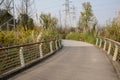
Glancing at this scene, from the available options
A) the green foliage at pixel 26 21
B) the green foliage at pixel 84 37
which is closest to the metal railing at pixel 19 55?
the green foliage at pixel 26 21

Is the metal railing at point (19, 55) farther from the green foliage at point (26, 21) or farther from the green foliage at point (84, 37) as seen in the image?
Result: the green foliage at point (84, 37)

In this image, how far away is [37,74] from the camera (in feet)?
30.3

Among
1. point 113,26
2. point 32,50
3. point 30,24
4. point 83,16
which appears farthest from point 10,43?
point 83,16

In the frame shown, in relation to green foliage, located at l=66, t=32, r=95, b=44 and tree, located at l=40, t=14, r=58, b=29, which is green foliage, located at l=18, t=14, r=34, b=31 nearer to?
tree, located at l=40, t=14, r=58, b=29

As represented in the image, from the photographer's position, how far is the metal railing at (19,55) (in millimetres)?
9891

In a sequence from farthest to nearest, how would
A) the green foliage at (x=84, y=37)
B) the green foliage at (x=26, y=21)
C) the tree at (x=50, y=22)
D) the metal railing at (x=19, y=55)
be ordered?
1. the green foliage at (x=84, y=37)
2. the green foliage at (x=26, y=21)
3. the tree at (x=50, y=22)
4. the metal railing at (x=19, y=55)

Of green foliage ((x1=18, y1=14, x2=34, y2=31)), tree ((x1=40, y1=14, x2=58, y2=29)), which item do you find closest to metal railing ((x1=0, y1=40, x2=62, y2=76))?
tree ((x1=40, y1=14, x2=58, y2=29))

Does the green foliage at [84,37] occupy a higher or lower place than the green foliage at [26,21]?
lower

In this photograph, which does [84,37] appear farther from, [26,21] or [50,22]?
[50,22]

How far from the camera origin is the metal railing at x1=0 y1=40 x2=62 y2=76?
9.89 metres

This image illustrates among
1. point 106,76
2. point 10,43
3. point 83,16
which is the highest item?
point 83,16

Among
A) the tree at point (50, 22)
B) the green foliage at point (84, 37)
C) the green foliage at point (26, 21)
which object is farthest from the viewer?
the green foliage at point (84, 37)

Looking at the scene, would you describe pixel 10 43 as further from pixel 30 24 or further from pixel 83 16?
pixel 83 16

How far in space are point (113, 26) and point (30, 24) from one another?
1778 centimetres
